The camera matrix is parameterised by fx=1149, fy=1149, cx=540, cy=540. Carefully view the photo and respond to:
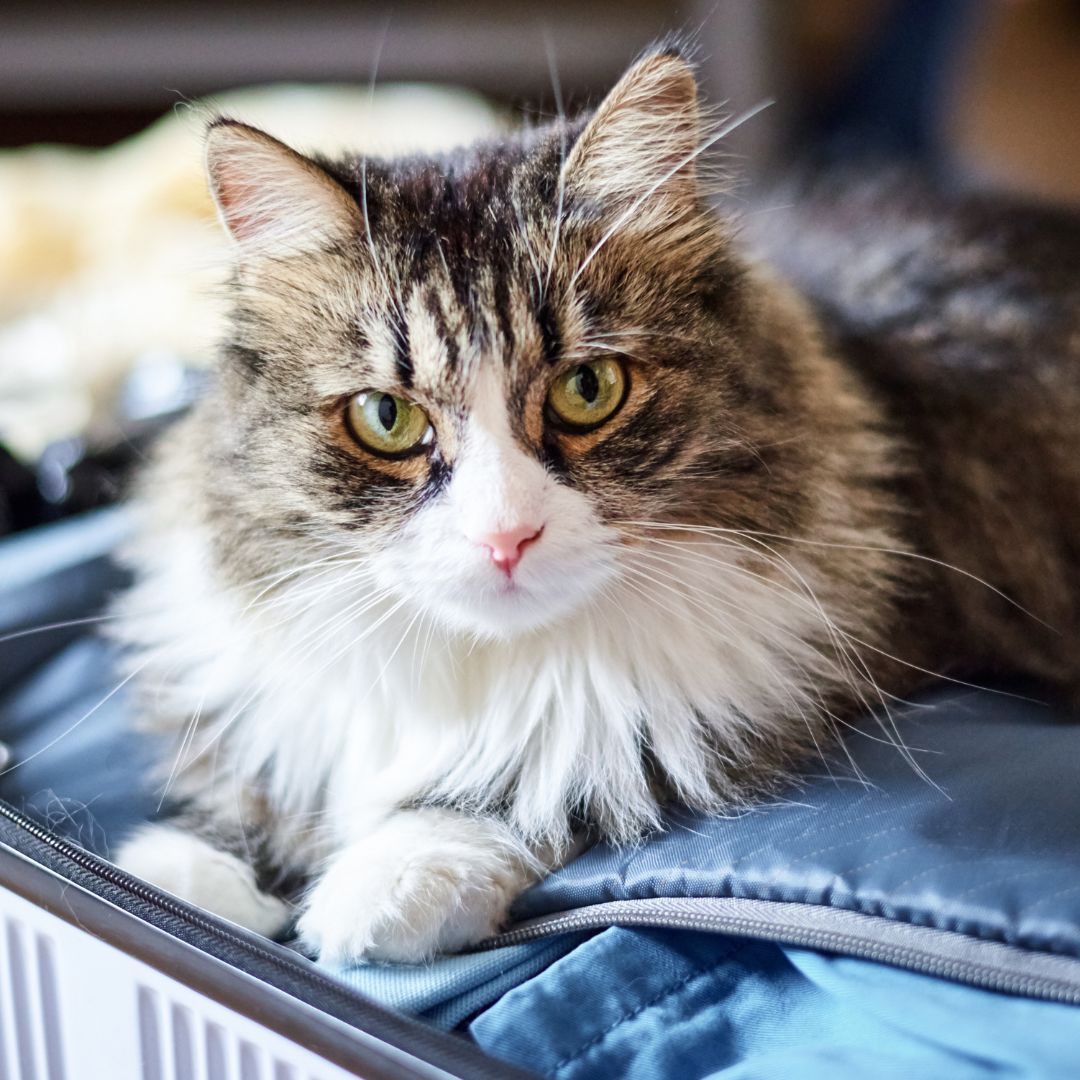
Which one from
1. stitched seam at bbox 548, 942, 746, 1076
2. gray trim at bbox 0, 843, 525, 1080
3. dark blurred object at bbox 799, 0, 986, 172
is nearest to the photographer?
gray trim at bbox 0, 843, 525, 1080

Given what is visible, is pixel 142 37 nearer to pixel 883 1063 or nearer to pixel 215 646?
pixel 215 646

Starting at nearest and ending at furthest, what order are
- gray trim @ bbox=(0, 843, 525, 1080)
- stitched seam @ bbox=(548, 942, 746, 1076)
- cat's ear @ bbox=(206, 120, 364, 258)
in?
gray trim @ bbox=(0, 843, 525, 1080)
stitched seam @ bbox=(548, 942, 746, 1076)
cat's ear @ bbox=(206, 120, 364, 258)

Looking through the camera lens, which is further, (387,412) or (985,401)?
(985,401)

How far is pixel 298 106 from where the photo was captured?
2.99 metres

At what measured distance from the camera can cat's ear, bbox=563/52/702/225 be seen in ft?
3.31

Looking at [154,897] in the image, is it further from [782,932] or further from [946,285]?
[946,285]

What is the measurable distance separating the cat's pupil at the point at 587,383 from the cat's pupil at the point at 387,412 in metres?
0.16

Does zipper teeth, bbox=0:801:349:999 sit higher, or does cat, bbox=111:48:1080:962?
cat, bbox=111:48:1080:962

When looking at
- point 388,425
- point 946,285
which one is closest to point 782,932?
point 388,425

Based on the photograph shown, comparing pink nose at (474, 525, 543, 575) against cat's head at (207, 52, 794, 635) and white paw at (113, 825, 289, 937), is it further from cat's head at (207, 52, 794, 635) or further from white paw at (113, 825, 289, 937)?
white paw at (113, 825, 289, 937)

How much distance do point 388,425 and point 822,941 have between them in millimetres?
544

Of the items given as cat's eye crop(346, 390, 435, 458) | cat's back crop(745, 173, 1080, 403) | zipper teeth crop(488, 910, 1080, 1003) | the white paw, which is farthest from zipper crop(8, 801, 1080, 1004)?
cat's back crop(745, 173, 1080, 403)

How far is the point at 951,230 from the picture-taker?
157 cm

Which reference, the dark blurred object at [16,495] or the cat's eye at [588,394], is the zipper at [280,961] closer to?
the cat's eye at [588,394]
